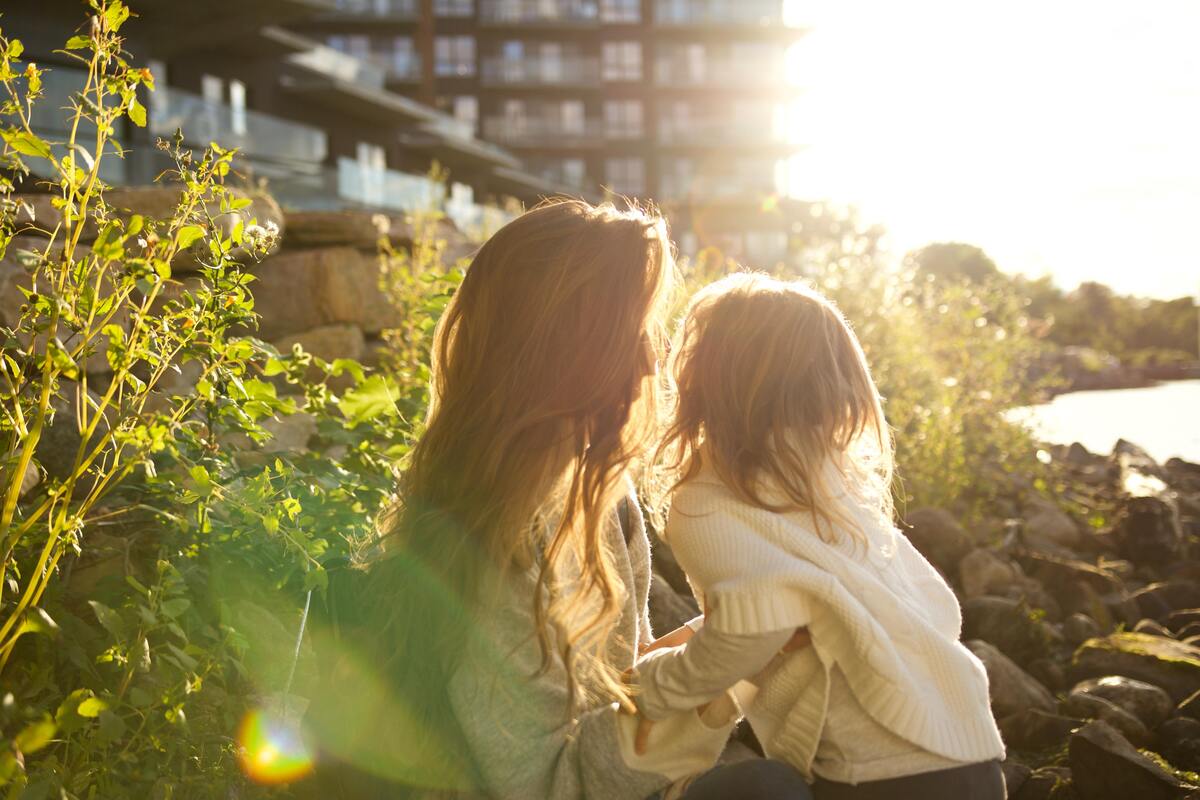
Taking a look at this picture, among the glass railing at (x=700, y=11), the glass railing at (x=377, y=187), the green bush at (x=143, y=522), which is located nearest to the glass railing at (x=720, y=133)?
the glass railing at (x=700, y=11)

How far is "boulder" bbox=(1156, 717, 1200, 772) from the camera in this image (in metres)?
4.02

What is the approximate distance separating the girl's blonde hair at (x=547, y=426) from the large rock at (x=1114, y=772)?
7.53 feet

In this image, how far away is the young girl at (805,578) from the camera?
1.97m

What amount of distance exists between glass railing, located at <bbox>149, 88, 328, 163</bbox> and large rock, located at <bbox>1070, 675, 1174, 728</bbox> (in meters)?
10.5

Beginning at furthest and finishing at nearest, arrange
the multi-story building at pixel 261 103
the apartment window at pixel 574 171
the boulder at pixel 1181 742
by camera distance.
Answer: the apartment window at pixel 574 171 < the multi-story building at pixel 261 103 < the boulder at pixel 1181 742

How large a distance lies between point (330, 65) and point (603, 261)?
23.4 m

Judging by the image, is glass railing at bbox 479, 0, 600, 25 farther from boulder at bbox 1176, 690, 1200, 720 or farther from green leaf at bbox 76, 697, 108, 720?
green leaf at bbox 76, 697, 108, 720

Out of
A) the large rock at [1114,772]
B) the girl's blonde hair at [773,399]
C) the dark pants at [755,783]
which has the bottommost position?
the large rock at [1114,772]

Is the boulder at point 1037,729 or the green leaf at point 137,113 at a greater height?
the green leaf at point 137,113

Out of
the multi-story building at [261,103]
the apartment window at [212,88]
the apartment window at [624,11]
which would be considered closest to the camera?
the multi-story building at [261,103]

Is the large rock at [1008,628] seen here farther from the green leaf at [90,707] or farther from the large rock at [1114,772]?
the green leaf at [90,707]

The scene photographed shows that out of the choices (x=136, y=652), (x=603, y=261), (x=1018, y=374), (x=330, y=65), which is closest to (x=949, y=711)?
(x=603, y=261)

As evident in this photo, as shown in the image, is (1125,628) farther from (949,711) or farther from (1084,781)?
(949,711)

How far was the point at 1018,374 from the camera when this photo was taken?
903 cm
